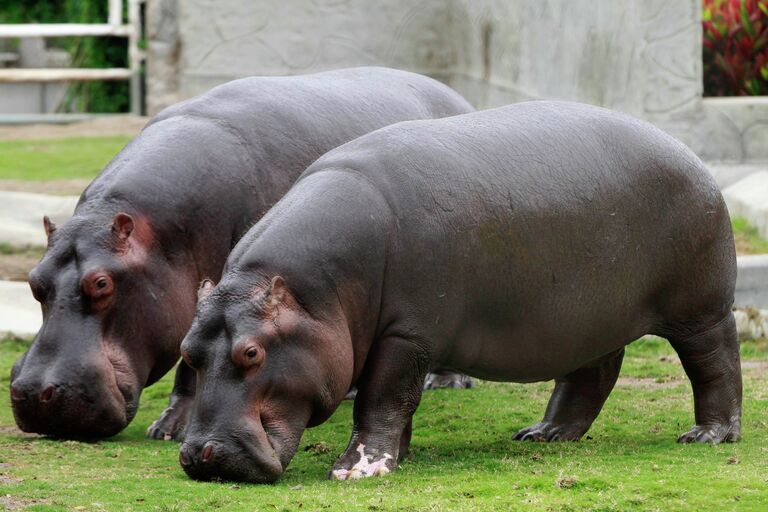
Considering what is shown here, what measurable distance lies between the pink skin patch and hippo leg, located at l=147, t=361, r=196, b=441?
1.33m

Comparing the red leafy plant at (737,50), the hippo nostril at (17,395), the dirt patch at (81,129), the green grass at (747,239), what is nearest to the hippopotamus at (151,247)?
the hippo nostril at (17,395)

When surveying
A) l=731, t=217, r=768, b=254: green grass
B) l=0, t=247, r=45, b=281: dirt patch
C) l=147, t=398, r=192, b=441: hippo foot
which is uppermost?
l=147, t=398, r=192, b=441: hippo foot

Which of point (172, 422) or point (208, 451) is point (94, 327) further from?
point (208, 451)

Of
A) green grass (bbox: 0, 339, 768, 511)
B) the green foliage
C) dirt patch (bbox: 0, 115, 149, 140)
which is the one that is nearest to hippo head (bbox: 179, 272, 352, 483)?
green grass (bbox: 0, 339, 768, 511)

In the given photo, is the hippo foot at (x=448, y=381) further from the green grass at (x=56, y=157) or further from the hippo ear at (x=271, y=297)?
the green grass at (x=56, y=157)

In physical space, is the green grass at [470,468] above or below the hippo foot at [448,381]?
above

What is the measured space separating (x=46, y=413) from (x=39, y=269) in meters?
0.58

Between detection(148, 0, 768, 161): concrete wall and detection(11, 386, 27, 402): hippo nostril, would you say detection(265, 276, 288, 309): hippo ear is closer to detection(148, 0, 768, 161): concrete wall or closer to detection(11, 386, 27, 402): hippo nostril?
detection(11, 386, 27, 402): hippo nostril

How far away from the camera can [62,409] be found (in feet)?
19.6

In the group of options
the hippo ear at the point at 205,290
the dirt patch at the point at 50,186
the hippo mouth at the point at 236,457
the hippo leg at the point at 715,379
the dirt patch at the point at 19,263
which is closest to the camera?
the hippo mouth at the point at 236,457

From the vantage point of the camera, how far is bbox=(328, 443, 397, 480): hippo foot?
5.30 meters

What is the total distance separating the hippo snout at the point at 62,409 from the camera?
5918 millimetres

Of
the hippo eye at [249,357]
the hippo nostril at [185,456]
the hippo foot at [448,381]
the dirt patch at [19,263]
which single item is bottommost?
the dirt patch at [19,263]

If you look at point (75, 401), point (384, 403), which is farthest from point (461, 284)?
point (75, 401)
